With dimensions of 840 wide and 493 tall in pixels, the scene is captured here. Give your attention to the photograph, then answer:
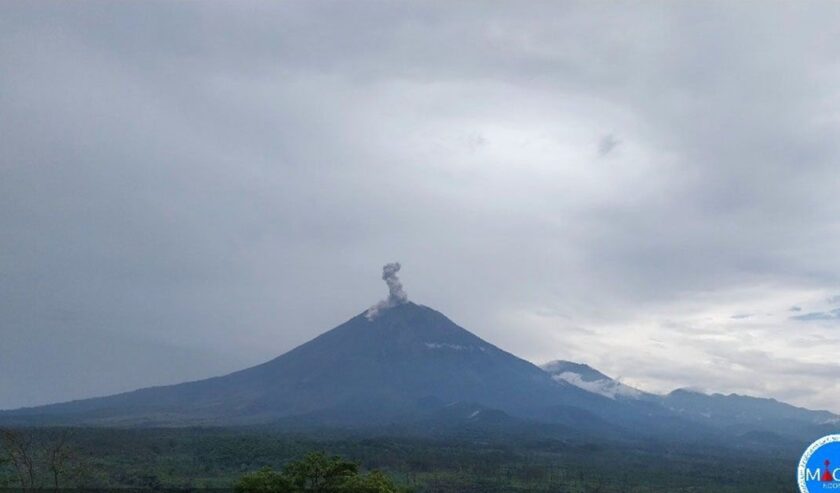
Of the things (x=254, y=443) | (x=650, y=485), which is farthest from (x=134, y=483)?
(x=650, y=485)

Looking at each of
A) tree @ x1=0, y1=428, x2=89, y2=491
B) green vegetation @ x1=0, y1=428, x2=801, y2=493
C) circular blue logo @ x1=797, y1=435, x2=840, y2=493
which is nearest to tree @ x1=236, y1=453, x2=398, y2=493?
circular blue logo @ x1=797, y1=435, x2=840, y2=493

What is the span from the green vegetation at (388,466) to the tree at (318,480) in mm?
29588

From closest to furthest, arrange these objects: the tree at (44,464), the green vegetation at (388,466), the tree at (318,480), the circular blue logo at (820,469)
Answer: the circular blue logo at (820,469) < the tree at (318,480) < the tree at (44,464) < the green vegetation at (388,466)

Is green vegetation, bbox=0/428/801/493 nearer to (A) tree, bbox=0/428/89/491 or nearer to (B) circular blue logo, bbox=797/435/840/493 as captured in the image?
(A) tree, bbox=0/428/89/491

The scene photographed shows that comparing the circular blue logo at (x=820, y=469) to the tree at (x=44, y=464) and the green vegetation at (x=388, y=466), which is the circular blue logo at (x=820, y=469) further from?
the tree at (x=44, y=464)

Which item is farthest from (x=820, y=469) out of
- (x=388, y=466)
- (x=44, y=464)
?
(x=388, y=466)

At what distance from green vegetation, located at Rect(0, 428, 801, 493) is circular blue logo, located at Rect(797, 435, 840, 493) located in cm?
5203

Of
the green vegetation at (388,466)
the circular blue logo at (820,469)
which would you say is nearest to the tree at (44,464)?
the green vegetation at (388,466)

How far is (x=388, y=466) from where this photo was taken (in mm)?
111312

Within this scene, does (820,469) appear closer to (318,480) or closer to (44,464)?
(318,480)

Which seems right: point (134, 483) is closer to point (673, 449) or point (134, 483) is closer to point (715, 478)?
point (715, 478)

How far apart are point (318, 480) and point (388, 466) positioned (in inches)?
2998

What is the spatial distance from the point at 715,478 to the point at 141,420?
12581 cm

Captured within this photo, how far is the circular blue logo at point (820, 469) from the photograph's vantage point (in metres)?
16.8
